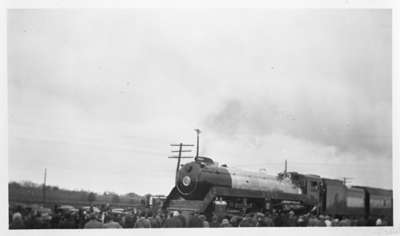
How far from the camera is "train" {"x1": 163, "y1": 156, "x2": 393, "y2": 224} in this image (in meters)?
6.17

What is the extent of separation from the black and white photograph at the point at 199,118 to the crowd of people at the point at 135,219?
1cm

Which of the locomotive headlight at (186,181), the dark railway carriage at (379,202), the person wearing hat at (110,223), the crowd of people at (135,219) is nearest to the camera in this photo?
the crowd of people at (135,219)

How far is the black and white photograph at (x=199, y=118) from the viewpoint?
599 cm

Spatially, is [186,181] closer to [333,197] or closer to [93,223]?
[93,223]

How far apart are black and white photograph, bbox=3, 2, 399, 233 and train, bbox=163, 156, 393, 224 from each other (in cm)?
1

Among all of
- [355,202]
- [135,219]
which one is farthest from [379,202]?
[135,219]

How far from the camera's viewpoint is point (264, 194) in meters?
6.37

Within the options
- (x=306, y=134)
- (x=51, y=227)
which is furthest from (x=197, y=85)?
(x=51, y=227)

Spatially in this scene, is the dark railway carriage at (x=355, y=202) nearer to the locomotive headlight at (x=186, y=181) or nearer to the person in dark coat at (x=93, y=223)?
the locomotive headlight at (x=186, y=181)

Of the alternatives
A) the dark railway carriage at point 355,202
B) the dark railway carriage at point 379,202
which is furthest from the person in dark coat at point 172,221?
the dark railway carriage at point 379,202

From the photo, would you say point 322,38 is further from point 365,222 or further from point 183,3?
point 365,222

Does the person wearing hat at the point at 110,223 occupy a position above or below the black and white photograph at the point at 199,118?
below

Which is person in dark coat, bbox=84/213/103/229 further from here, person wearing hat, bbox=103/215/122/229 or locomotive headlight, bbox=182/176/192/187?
locomotive headlight, bbox=182/176/192/187

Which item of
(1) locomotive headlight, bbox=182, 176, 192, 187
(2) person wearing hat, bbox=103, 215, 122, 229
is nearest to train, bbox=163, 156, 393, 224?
(1) locomotive headlight, bbox=182, 176, 192, 187
